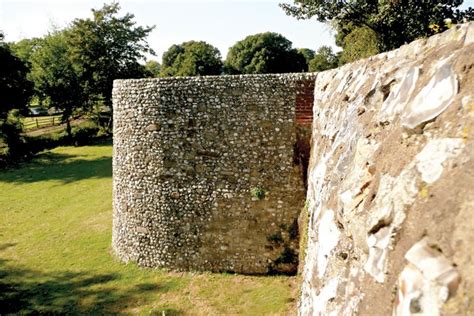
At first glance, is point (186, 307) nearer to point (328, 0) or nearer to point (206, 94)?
point (206, 94)

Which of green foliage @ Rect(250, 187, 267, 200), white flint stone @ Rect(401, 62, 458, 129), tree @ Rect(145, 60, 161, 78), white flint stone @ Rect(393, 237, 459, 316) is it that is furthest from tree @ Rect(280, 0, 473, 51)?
tree @ Rect(145, 60, 161, 78)

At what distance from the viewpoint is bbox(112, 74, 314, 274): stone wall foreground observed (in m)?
10.3

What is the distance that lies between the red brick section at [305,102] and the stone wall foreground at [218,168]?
3 centimetres

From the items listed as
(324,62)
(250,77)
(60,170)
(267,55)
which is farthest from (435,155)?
(267,55)

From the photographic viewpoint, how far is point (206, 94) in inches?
417

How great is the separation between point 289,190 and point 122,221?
231 inches

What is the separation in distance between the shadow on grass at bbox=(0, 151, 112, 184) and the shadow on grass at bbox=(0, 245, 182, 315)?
11.4 metres

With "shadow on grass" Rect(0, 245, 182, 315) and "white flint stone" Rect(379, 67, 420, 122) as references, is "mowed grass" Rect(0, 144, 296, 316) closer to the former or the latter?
"shadow on grass" Rect(0, 245, 182, 315)

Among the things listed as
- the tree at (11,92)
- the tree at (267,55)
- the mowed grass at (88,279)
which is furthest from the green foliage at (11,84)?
the tree at (267,55)

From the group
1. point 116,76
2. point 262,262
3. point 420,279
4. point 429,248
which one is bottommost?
point 262,262

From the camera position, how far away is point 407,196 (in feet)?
8.61

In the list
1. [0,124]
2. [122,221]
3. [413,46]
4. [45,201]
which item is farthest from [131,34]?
[413,46]

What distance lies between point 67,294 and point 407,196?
1115 centimetres

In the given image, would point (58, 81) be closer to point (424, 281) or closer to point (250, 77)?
point (250, 77)
